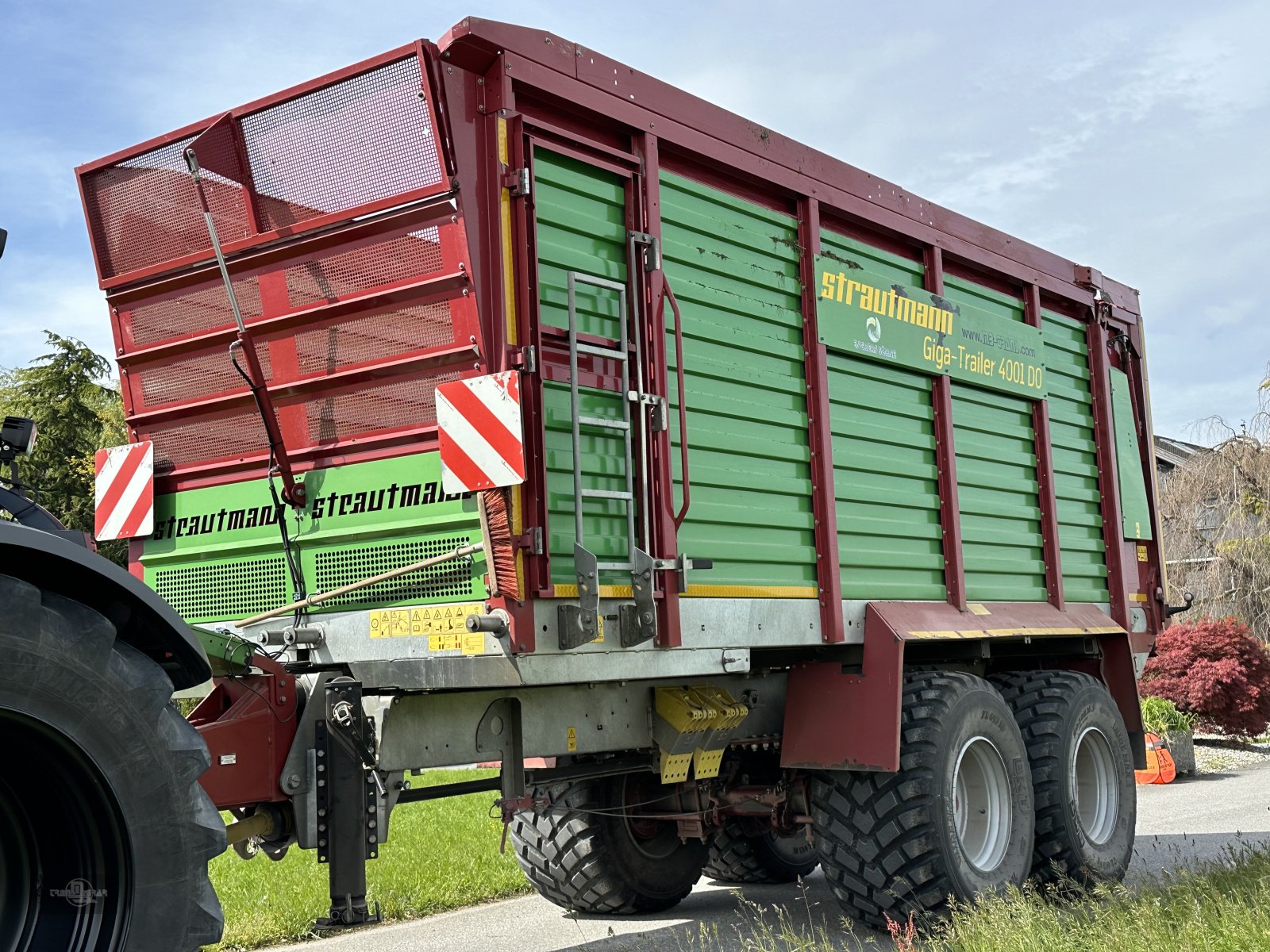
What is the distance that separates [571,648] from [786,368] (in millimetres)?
2014

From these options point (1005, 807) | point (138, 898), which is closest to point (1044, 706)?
point (1005, 807)

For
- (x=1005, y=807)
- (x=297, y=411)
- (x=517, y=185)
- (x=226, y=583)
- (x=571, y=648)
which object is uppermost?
(x=517, y=185)

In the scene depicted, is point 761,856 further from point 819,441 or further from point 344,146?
point 344,146

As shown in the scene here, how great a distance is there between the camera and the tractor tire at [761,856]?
7992 mm

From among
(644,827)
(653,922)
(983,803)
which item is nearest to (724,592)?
(644,827)

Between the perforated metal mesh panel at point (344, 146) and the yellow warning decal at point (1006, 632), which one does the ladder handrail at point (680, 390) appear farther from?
the yellow warning decal at point (1006, 632)

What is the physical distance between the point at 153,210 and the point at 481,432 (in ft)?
6.50

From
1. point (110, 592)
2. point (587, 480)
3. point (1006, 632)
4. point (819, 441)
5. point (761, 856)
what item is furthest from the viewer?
point (761, 856)

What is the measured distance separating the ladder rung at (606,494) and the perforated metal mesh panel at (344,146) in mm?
1246

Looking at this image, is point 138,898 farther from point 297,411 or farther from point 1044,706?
point 1044,706

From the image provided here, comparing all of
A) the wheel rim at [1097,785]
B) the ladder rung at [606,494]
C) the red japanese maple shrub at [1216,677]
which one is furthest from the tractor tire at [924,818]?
the red japanese maple shrub at [1216,677]

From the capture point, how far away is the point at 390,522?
4.99m

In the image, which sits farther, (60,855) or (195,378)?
(195,378)

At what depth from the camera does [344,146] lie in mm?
4965
